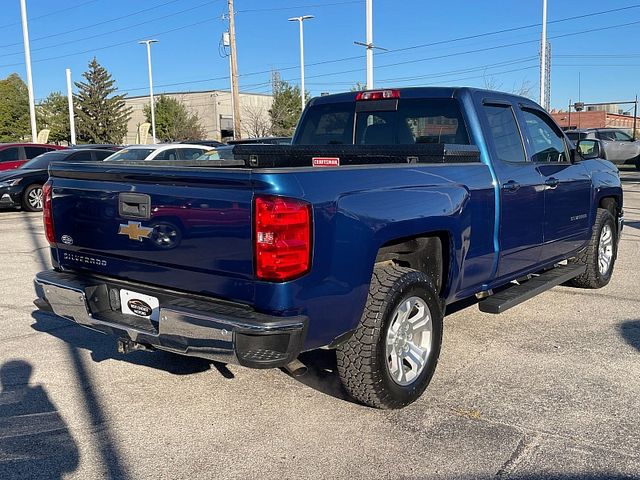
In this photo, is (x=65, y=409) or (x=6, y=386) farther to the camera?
(x=6, y=386)

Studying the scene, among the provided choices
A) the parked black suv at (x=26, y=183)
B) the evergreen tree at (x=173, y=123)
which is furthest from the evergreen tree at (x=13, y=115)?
the parked black suv at (x=26, y=183)

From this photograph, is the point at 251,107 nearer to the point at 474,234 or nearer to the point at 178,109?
the point at 178,109

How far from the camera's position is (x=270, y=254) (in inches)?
124

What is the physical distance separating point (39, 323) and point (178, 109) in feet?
197

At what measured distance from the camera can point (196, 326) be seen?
3.27 metres

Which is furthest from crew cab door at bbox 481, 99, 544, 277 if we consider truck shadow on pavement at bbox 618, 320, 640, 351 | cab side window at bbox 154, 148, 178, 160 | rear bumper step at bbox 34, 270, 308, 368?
cab side window at bbox 154, 148, 178, 160

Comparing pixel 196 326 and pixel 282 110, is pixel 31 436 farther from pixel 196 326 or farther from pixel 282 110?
pixel 282 110

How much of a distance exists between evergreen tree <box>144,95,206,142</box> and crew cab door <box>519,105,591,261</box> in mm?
57500

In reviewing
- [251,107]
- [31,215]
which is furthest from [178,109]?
[31,215]

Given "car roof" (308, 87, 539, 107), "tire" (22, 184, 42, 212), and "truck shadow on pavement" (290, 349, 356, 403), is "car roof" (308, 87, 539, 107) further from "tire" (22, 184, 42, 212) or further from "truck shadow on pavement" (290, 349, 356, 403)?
"tire" (22, 184, 42, 212)

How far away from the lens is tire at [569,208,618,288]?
6.74 meters

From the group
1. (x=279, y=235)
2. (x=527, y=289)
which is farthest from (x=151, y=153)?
(x=279, y=235)

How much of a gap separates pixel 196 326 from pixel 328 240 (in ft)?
2.64

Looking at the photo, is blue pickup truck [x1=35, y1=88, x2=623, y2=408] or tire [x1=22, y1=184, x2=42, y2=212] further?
tire [x1=22, y1=184, x2=42, y2=212]
